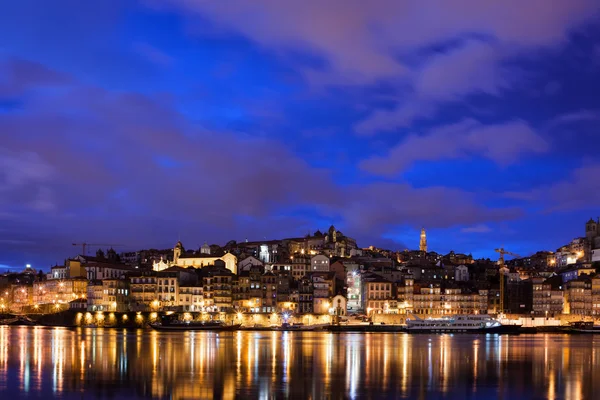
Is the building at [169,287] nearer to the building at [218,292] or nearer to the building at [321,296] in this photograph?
the building at [218,292]

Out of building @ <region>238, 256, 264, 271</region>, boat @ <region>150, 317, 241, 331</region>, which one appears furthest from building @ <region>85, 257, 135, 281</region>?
boat @ <region>150, 317, 241, 331</region>

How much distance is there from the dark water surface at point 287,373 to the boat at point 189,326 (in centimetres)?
4057

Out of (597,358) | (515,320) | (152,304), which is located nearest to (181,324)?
(152,304)

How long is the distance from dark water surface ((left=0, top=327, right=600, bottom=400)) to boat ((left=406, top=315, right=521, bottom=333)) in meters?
45.4

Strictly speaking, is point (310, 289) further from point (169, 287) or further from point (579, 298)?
point (579, 298)

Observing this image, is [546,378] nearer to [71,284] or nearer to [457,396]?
[457,396]

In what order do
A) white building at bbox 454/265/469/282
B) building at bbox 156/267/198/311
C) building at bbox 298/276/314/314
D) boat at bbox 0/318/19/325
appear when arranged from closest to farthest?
1. building at bbox 156/267/198/311
2. building at bbox 298/276/314/314
3. boat at bbox 0/318/19/325
4. white building at bbox 454/265/469/282

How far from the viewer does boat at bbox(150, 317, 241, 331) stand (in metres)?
93.8

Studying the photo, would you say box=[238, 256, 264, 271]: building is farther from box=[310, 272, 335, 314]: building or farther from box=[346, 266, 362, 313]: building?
box=[310, 272, 335, 314]: building

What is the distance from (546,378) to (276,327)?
63.5 m

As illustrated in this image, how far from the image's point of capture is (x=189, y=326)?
9475 cm

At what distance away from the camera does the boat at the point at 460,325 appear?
98812mm

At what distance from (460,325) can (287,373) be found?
227ft

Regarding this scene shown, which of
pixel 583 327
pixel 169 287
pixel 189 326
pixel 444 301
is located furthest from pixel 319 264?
pixel 583 327
